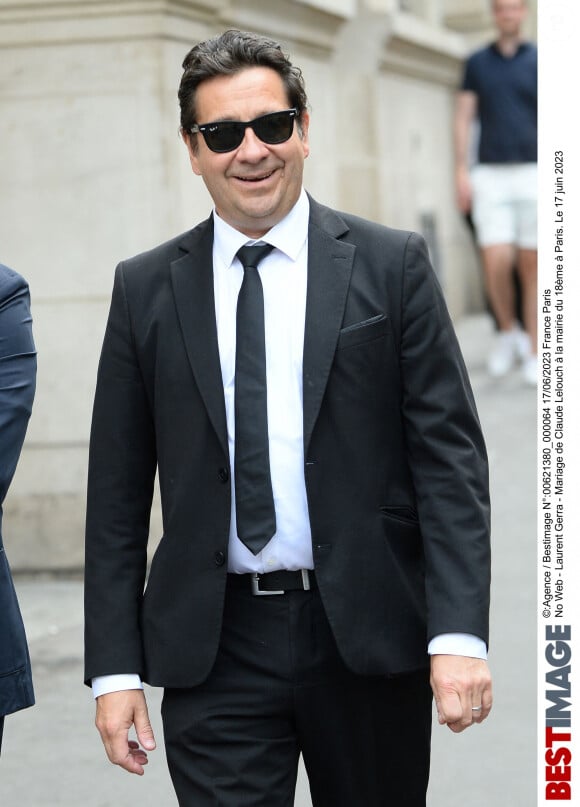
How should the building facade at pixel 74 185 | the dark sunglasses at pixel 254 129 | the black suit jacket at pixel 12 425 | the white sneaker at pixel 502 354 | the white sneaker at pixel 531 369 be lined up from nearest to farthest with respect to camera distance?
1. the dark sunglasses at pixel 254 129
2. the black suit jacket at pixel 12 425
3. the building facade at pixel 74 185
4. the white sneaker at pixel 531 369
5. the white sneaker at pixel 502 354

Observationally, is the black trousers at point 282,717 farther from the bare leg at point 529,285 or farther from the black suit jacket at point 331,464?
the bare leg at point 529,285

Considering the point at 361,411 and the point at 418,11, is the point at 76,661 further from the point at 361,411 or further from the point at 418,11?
the point at 418,11

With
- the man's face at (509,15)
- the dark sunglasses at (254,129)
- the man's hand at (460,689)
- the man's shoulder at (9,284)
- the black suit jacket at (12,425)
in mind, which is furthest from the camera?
the man's face at (509,15)

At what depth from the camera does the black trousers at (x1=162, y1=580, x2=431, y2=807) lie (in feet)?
11.0

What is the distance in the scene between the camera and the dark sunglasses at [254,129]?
10.9 feet

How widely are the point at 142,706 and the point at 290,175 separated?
1.05 meters

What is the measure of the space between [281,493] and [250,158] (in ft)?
2.03

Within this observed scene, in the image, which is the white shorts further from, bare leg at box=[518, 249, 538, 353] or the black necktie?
the black necktie

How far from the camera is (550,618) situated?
10.7ft

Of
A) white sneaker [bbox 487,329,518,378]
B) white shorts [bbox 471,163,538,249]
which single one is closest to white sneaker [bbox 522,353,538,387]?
white sneaker [bbox 487,329,518,378]

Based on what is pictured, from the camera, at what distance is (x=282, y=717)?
339 cm

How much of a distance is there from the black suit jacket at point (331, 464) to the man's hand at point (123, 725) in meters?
0.05

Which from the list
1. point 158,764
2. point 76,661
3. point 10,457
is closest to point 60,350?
point 76,661

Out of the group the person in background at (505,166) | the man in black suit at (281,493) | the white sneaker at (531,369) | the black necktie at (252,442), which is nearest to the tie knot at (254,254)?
the man in black suit at (281,493)
